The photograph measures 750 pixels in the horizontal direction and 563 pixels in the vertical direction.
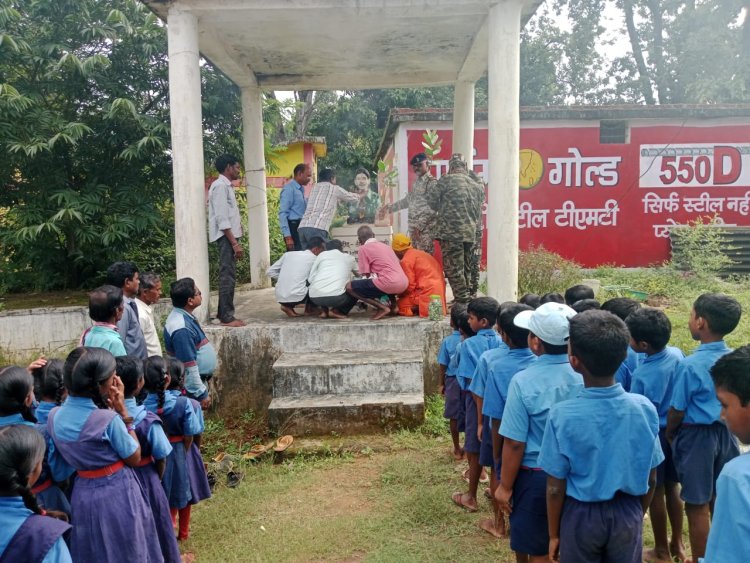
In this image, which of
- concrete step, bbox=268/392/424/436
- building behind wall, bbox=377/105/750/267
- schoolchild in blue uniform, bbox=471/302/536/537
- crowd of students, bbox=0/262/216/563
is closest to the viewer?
crowd of students, bbox=0/262/216/563

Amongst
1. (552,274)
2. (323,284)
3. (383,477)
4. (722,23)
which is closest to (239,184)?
(323,284)

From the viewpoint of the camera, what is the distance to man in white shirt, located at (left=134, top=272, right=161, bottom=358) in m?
3.96

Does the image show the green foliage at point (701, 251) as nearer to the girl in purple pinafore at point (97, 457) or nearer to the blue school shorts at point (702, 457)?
the blue school shorts at point (702, 457)

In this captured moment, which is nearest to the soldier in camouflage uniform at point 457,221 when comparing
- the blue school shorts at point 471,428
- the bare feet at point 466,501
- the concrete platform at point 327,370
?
the concrete platform at point 327,370

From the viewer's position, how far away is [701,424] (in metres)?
2.86

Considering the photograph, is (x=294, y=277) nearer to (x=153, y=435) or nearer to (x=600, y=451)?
(x=153, y=435)

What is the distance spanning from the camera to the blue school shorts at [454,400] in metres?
4.35

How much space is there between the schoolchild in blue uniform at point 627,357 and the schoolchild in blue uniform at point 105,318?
2.81 m

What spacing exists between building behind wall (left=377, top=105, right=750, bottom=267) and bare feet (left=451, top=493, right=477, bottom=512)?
745 cm

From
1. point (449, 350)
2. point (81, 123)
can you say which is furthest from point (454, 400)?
point (81, 123)

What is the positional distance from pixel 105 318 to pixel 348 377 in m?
2.46

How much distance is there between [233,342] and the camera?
584 centimetres

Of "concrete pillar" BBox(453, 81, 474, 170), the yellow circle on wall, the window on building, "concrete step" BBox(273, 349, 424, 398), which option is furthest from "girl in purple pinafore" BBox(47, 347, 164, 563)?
the window on building

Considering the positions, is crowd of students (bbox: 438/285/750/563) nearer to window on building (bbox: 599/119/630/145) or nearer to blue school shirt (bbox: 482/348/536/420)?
blue school shirt (bbox: 482/348/536/420)
